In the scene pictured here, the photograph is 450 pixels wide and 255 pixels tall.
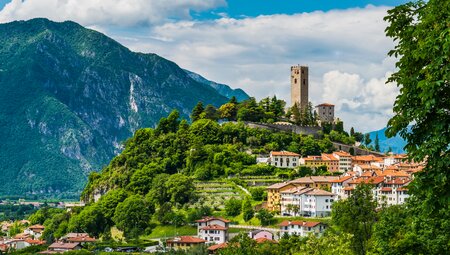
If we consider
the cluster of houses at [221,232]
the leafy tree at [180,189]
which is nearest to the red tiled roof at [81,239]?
the leafy tree at [180,189]

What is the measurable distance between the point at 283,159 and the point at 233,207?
1896cm

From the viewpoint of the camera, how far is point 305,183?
96.9 m

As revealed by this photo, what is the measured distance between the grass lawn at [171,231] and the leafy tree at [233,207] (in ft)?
15.1

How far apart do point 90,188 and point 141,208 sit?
29.2 meters

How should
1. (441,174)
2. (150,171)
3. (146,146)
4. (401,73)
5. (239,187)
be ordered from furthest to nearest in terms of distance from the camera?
1. (146,146)
2. (150,171)
3. (239,187)
4. (401,73)
5. (441,174)

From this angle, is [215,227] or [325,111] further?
[325,111]

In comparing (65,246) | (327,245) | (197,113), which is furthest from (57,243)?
(327,245)

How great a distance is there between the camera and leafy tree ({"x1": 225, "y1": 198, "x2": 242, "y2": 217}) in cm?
8838

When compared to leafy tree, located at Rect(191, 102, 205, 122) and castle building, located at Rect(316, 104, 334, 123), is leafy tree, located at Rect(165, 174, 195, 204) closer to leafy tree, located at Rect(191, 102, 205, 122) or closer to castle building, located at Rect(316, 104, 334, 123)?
leafy tree, located at Rect(191, 102, 205, 122)

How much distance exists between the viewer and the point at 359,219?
42.7 m

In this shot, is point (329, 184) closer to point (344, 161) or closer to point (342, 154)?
point (344, 161)

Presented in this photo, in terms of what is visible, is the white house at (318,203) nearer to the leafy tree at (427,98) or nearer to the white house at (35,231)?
the white house at (35,231)

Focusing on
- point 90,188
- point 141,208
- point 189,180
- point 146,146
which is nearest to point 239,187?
point 189,180

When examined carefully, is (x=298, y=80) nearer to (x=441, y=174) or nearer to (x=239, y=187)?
(x=239, y=187)
